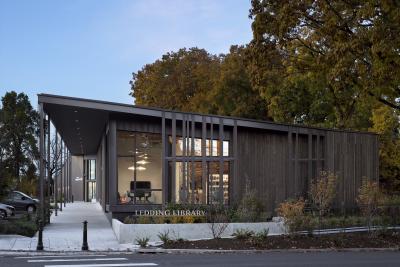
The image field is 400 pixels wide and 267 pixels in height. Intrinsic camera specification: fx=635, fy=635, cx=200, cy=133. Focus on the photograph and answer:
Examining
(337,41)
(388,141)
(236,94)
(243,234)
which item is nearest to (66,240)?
(243,234)

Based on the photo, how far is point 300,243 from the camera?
19453 millimetres

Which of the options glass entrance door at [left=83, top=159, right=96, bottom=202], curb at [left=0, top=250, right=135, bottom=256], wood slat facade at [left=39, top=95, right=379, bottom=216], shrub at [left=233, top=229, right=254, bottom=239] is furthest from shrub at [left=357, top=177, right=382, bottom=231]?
glass entrance door at [left=83, top=159, right=96, bottom=202]

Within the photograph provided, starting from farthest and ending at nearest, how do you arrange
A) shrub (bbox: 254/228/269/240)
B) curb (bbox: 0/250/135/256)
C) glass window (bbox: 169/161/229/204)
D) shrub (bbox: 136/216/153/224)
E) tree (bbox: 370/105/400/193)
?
tree (bbox: 370/105/400/193) < glass window (bbox: 169/161/229/204) < shrub (bbox: 136/216/153/224) < shrub (bbox: 254/228/269/240) < curb (bbox: 0/250/135/256)

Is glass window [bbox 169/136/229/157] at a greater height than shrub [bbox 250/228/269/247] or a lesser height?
greater

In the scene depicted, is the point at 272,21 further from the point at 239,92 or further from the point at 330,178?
the point at 239,92

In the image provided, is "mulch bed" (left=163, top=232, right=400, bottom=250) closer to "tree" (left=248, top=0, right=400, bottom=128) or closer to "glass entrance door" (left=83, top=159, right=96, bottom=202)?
"tree" (left=248, top=0, right=400, bottom=128)

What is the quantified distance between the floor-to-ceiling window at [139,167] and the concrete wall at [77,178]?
139ft

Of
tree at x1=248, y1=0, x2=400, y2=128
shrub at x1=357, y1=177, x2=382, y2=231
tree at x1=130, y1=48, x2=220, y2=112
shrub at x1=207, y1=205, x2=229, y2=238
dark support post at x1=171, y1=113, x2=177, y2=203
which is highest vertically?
tree at x1=130, y1=48, x2=220, y2=112

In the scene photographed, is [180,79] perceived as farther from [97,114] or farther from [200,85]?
[97,114]

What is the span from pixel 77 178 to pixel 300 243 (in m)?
53.4

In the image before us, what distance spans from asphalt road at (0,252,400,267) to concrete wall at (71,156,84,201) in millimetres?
52729

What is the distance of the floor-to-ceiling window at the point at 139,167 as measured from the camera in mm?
27109

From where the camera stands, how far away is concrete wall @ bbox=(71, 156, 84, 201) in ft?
228

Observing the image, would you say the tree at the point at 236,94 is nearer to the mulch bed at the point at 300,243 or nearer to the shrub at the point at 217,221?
the shrub at the point at 217,221
